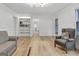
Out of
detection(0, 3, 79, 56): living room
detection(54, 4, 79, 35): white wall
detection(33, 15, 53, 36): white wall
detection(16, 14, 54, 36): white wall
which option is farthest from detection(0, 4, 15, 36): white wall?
detection(54, 4, 79, 35): white wall

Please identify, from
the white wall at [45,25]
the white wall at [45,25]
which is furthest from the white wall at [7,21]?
the white wall at [45,25]

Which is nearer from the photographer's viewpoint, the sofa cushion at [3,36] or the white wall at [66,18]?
the sofa cushion at [3,36]

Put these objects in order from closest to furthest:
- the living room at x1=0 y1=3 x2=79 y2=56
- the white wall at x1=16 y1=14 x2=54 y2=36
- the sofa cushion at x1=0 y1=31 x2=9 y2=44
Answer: the sofa cushion at x1=0 y1=31 x2=9 y2=44
the living room at x1=0 y1=3 x2=79 y2=56
the white wall at x1=16 y1=14 x2=54 y2=36

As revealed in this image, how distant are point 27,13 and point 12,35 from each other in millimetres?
490

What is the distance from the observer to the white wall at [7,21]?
6.24 ft

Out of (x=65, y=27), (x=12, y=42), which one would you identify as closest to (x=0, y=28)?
(x=12, y=42)

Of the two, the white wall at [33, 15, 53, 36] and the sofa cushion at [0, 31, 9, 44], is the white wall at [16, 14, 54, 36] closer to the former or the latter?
the white wall at [33, 15, 53, 36]

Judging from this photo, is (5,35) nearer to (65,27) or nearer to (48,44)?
(48,44)

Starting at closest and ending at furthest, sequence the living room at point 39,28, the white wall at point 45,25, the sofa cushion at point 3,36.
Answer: the sofa cushion at point 3,36 → the living room at point 39,28 → the white wall at point 45,25

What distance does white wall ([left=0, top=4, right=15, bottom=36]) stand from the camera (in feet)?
6.24

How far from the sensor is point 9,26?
6.53 feet

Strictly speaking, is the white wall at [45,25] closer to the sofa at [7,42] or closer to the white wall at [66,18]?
the white wall at [66,18]

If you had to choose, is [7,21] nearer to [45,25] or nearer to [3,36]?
[3,36]

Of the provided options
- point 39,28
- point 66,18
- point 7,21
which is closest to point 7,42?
point 7,21
